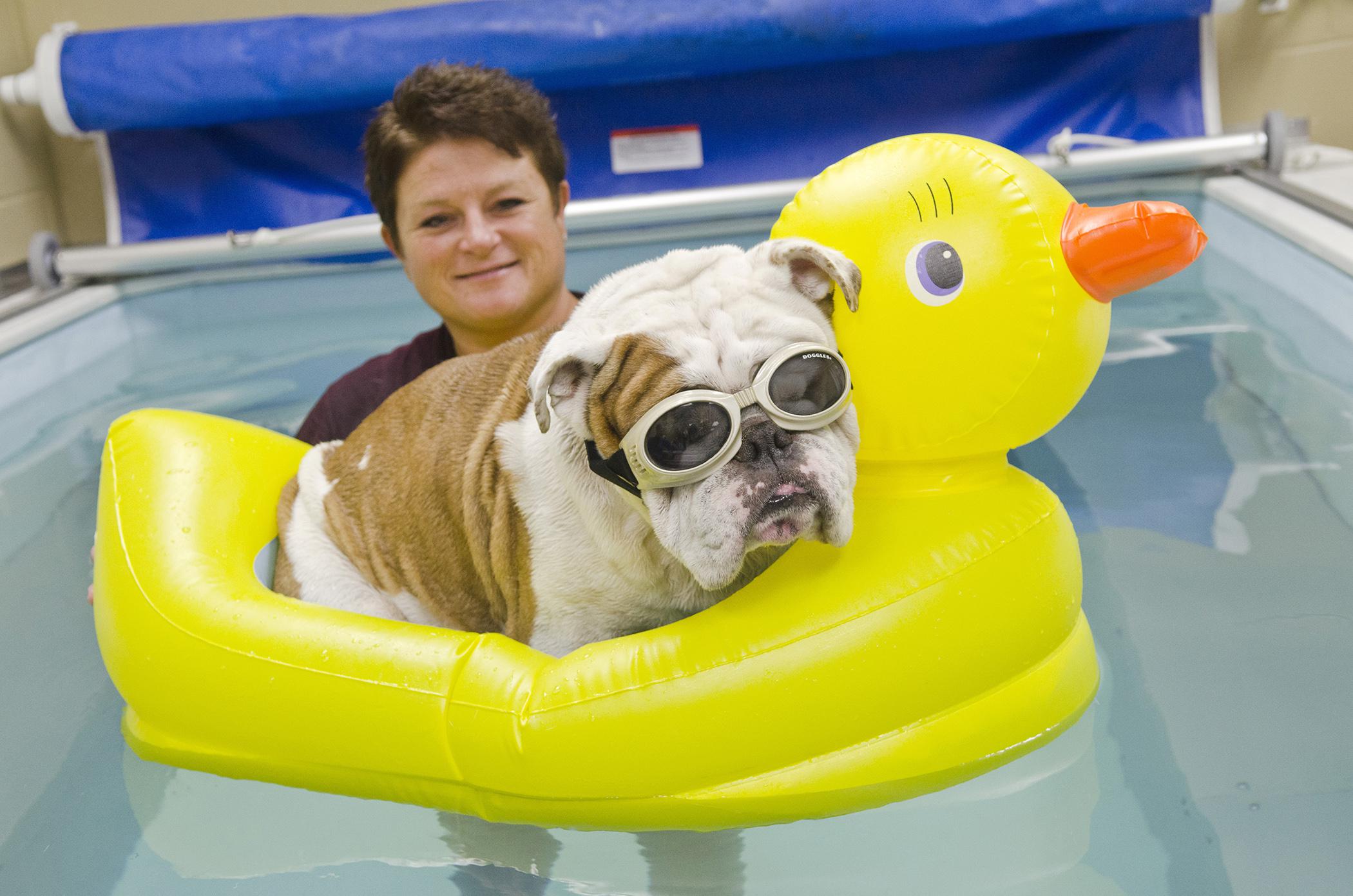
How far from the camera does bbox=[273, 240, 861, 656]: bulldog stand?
1.77 metres

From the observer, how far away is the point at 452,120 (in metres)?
3.12

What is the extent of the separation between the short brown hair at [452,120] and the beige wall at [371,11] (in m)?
4.62

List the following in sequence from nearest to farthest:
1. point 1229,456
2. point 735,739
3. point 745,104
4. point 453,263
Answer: point 735,739, point 453,263, point 1229,456, point 745,104

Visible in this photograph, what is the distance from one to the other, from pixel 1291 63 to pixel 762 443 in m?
7.28

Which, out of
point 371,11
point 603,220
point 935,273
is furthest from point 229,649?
point 371,11

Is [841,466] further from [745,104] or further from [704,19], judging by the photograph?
[745,104]

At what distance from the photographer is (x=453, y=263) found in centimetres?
326

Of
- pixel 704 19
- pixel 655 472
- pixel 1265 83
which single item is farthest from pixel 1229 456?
pixel 1265 83

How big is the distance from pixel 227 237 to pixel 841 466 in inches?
230

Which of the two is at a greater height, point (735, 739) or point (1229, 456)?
point (735, 739)

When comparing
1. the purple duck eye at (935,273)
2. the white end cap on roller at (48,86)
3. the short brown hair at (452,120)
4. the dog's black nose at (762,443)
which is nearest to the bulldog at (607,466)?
the dog's black nose at (762,443)

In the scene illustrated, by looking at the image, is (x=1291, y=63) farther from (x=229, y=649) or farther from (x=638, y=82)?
(x=229, y=649)

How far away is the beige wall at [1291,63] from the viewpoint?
723 centimetres

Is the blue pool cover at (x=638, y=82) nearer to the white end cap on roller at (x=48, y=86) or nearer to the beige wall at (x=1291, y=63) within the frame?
the white end cap on roller at (x=48, y=86)
